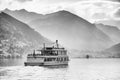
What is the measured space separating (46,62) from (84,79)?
1893 inches

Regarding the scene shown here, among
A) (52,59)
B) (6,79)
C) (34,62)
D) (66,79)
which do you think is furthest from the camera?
(52,59)

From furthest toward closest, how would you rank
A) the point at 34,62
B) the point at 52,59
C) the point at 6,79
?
the point at 52,59
the point at 34,62
the point at 6,79

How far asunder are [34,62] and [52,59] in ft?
41.6

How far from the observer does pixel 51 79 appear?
95.1m

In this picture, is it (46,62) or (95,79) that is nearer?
(95,79)

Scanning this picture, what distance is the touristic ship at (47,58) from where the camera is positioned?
14125 cm

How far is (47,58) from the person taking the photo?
146 meters

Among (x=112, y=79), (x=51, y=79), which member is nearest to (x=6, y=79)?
(x=51, y=79)

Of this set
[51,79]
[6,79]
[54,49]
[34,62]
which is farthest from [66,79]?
[54,49]

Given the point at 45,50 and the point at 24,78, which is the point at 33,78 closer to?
the point at 24,78

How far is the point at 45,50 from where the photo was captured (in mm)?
155125

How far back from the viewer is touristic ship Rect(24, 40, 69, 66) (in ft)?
463

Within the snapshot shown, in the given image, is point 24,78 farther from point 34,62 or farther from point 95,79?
point 34,62

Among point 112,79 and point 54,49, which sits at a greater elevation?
point 54,49
